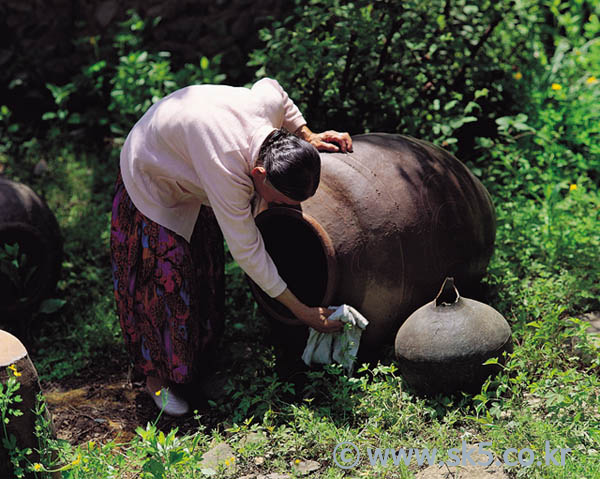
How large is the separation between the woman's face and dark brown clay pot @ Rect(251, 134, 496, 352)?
297 mm

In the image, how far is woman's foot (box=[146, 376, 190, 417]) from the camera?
3828mm

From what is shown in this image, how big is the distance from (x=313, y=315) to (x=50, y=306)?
1931 mm

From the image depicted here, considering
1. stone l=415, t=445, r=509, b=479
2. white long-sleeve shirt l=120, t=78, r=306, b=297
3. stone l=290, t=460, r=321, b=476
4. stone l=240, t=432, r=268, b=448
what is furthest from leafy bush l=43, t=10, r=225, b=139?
stone l=415, t=445, r=509, b=479

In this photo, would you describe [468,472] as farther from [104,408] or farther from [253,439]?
[104,408]

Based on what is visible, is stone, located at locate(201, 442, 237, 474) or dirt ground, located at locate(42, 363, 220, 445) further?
dirt ground, located at locate(42, 363, 220, 445)

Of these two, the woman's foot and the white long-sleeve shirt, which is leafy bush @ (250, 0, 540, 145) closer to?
the white long-sleeve shirt

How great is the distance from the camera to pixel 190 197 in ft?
11.7

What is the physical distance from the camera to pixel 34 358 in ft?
14.5

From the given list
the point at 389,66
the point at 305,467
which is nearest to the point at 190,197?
the point at 305,467

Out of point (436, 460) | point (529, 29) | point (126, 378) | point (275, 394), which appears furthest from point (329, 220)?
point (529, 29)

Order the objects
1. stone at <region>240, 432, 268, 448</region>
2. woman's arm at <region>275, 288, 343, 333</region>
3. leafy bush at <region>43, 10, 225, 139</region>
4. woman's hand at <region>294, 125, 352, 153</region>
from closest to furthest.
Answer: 1. stone at <region>240, 432, 268, 448</region>
2. woman's arm at <region>275, 288, 343, 333</region>
3. woman's hand at <region>294, 125, 352, 153</region>
4. leafy bush at <region>43, 10, 225, 139</region>

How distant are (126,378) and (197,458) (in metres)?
1.38

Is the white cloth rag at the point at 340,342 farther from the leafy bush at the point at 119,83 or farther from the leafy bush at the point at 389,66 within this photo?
the leafy bush at the point at 119,83

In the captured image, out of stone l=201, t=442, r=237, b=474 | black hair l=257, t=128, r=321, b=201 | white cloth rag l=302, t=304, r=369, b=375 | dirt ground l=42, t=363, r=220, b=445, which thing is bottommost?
dirt ground l=42, t=363, r=220, b=445
